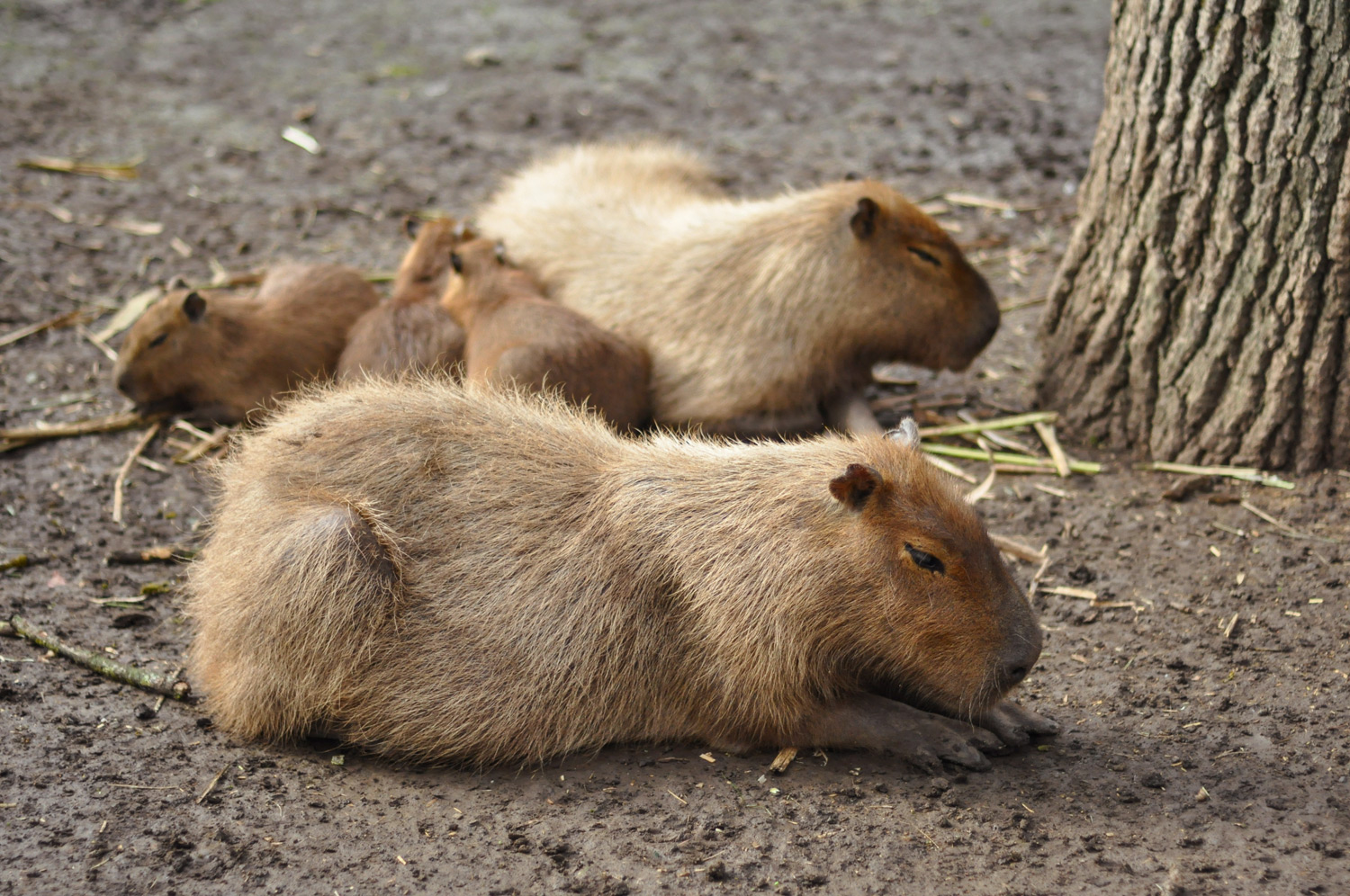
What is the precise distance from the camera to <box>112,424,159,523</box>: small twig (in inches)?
180

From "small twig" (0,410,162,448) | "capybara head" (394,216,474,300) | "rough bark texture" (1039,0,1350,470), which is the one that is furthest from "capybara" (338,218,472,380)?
"rough bark texture" (1039,0,1350,470)

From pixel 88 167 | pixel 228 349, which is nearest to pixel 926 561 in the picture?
pixel 228 349

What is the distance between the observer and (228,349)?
5.24 metres

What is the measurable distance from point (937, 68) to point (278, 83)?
14.5ft

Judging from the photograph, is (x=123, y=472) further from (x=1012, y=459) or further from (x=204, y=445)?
(x=1012, y=459)

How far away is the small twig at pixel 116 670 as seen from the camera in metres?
3.62

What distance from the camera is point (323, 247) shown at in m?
6.53

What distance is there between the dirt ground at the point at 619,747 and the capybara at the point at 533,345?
115 cm

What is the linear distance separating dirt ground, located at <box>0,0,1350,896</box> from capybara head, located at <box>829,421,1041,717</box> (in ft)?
0.97

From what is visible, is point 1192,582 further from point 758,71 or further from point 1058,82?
point 758,71

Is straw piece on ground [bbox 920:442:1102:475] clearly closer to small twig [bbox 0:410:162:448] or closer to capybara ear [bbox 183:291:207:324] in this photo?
capybara ear [bbox 183:291:207:324]

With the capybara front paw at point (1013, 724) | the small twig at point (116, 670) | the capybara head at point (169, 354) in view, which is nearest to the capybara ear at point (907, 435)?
the capybara front paw at point (1013, 724)

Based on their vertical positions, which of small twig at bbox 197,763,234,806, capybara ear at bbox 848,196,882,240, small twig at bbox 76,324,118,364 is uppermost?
capybara ear at bbox 848,196,882,240

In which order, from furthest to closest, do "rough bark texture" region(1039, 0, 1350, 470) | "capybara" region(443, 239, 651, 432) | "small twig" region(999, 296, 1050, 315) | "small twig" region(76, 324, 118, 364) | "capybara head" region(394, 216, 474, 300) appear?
"small twig" region(999, 296, 1050, 315), "small twig" region(76, 324, 118, 364), "capybara head" region(394, 216, 474, 300), "capybara" region(443, 239, 651, 432), "rough bark texture" region(1039, 0, 1350, 470)
